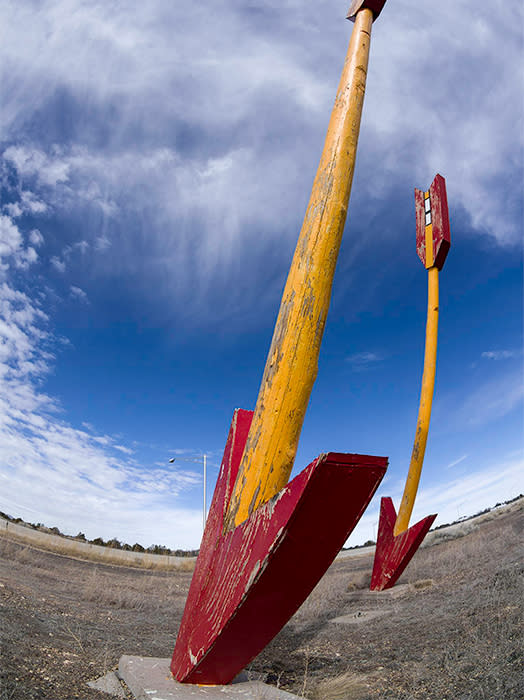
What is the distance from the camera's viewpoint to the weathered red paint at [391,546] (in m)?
6.12

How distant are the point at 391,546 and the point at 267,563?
5828mm

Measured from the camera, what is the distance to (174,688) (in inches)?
83.7

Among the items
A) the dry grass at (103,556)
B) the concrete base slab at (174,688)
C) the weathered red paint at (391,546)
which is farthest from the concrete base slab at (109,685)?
the dry grass at (103,556)

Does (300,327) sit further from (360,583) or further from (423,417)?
(360,583)

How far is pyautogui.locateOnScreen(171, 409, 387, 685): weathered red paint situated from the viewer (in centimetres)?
156

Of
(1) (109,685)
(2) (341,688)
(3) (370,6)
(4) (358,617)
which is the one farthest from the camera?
(4) (358,617)

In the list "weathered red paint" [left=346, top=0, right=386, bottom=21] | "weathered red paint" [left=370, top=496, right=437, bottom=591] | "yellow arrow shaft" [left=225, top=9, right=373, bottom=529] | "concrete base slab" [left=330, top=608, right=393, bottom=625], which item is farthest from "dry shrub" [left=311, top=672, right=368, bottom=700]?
"weathered red paint" [left=346, top=0, right=386, bottom=21]

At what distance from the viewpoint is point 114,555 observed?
1698 cm

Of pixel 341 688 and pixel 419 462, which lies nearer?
pixel 341 688

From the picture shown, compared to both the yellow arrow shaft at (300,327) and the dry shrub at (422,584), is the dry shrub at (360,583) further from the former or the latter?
the yellow arrow shaft at (300,327)

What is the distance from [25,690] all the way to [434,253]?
749cm

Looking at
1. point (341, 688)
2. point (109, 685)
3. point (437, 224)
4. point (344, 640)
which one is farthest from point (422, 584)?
point (437, 224)

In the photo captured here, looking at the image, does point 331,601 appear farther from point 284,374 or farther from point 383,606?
point 284,374

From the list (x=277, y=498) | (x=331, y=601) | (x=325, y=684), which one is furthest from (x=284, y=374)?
(x=331, y=601)
